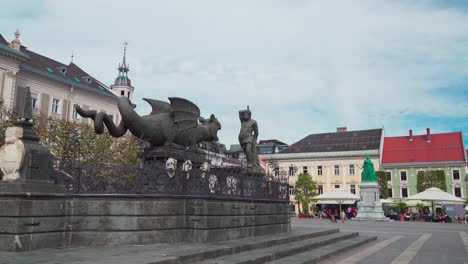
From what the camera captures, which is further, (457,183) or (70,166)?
(457,183)

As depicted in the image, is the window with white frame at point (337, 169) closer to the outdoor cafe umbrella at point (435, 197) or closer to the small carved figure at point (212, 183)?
the outdoor cafe umbrella at point (435, 197)

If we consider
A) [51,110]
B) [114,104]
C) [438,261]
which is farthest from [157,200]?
[114,104]

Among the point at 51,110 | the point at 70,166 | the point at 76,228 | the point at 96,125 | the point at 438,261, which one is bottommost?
the point at 438,261

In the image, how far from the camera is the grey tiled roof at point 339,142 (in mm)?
65312

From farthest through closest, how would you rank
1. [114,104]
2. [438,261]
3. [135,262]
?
[114,104] < [438,261] < [135,262]

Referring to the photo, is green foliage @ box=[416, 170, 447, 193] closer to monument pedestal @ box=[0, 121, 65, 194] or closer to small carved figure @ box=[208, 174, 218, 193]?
small carved figure @ box=[208, 174, 218, 193]

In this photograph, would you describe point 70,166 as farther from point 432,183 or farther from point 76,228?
point 432,183

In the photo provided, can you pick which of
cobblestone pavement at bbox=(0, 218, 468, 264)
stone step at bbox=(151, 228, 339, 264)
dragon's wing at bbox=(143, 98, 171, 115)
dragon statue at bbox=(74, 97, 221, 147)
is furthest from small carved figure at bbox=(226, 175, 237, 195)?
dragon's wing at bbox=(143, 98, 171, 115)

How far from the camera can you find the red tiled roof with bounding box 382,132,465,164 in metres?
60.5

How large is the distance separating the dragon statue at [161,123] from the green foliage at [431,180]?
53.2 m

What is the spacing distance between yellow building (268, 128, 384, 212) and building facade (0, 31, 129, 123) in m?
29.2

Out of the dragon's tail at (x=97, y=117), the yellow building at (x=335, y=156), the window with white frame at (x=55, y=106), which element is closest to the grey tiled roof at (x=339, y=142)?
the yellow building at (x=335, y=156)

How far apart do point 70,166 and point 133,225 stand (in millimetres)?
1937

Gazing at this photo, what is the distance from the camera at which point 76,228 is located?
30.8 ft
